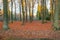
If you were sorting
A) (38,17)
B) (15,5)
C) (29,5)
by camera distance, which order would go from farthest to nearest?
(38,17) → (15,5) → (29,5)

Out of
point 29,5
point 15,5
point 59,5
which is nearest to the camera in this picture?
point 59,5

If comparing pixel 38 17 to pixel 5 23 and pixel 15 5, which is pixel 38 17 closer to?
pixel 15 5

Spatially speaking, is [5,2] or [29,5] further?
[29,5]

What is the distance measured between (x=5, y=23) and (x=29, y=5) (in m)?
22.9

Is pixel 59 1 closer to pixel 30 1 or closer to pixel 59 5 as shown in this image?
pixel 59 5

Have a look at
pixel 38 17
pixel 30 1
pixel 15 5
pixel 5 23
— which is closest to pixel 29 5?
pixel 30 1

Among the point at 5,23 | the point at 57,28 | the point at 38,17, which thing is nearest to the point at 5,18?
the point at 5,23

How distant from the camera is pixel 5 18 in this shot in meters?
19.6

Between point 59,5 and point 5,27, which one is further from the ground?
point 59,5

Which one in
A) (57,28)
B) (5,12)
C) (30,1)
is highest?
(30,1)

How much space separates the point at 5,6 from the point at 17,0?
80.9ft

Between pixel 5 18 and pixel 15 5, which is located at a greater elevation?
pixel 15 5

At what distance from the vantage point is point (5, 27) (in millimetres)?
19844

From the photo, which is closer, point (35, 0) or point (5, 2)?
point (5, 2)
